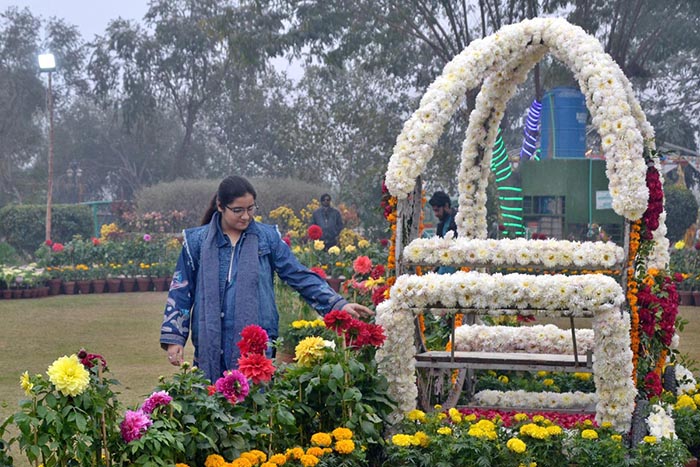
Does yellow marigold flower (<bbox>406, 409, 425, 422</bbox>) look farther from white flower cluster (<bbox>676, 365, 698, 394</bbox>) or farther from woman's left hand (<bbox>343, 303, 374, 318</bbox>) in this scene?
white flower cluster (<bbox>676, 365, 698, 394</bbox>)

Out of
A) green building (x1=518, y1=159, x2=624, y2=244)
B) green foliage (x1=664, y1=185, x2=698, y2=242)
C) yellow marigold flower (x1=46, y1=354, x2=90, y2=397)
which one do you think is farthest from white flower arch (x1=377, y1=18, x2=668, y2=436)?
green foliage (x1=664, y1=185, x2=698, y2=242)

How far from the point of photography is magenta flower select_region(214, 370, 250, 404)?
11.9 feet

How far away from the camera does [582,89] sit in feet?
18.3

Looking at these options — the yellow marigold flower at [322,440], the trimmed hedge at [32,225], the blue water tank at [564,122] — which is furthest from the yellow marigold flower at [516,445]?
the trimmed hedge at [32,225]

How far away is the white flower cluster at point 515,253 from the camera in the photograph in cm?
527

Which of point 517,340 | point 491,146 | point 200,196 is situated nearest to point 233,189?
point 517,340

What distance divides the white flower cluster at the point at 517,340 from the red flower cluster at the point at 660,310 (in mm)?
645

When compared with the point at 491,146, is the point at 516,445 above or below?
below

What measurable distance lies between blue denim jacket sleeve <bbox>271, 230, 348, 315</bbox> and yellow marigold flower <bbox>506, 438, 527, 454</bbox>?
1.05m

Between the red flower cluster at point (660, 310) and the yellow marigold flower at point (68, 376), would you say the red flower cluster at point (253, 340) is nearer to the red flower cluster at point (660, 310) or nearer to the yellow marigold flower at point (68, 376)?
the yellow marigold flower at point (68, 376)

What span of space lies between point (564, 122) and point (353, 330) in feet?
59.1

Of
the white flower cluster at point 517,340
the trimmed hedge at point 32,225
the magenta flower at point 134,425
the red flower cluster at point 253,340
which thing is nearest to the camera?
the magenta flower at point 134,425

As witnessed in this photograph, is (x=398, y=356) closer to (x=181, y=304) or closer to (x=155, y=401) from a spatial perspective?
(x=181, y=304)

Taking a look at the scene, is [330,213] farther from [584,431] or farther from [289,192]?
[289,192]
